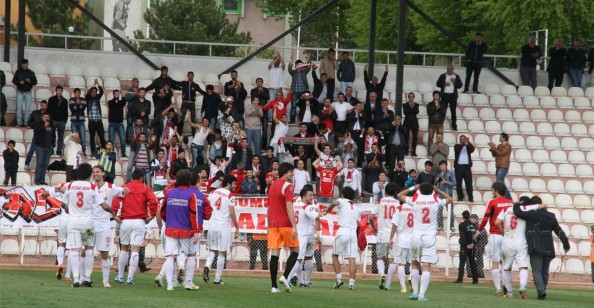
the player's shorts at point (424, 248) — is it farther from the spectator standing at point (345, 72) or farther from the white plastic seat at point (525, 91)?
the white plastic seat at point (525, 91)

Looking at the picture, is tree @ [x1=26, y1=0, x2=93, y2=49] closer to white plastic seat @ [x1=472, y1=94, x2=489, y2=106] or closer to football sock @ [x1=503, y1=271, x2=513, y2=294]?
white plastic seat @ [x1=472, y1=94, x2=489, y2=106]

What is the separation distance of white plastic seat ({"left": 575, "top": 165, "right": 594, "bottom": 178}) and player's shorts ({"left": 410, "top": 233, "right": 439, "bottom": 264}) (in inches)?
655

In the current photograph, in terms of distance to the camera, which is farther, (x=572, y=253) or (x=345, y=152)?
(x=345, y=152)

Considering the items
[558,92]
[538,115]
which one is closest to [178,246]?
[538,115]

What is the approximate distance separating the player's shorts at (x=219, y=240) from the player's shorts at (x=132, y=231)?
8.33 ft

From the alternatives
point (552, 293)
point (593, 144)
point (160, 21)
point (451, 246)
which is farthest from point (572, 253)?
point (160, 21)

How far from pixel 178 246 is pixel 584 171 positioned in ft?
63.1

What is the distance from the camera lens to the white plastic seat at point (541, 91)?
41.2 m

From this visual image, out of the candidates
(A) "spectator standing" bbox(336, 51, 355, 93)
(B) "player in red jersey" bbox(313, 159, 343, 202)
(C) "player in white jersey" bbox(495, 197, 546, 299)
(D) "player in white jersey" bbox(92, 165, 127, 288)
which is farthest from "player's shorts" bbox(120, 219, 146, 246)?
(A) "spectator standing" bbox(336, 51, 355, 93)

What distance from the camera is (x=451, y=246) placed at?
30.5 m

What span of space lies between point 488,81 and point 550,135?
4485 mm

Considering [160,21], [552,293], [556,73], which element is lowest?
[552,293]

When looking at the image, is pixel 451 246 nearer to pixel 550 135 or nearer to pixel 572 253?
pixel 572 253

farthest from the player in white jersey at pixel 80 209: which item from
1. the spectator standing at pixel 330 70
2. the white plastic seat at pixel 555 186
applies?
the white plastic seat at pixel 555 186
